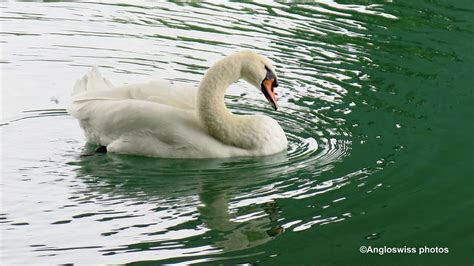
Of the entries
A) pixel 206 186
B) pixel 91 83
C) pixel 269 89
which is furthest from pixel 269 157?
pixel 91 83

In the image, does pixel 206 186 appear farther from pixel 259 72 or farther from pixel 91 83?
pixel 91 83

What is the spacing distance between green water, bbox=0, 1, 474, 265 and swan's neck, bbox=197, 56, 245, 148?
303mm

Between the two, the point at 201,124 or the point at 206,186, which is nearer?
the point at 206,186

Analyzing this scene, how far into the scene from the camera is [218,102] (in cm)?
1041

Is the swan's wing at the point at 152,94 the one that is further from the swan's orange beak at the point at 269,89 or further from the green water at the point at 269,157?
the swan's orange beak at the point at 269,89

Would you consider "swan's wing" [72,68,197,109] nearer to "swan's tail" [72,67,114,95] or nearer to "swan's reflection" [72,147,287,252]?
"swan's tail" [72,67,114,95]

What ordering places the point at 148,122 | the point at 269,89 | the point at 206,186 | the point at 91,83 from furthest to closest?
the point at 91,83, the point at 269,89, the point at 148,122, the point at 206,186

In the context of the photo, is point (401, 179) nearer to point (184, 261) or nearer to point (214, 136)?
point (214, 136)

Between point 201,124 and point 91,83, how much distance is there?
1.73 m

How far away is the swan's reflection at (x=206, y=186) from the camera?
8.27 metres

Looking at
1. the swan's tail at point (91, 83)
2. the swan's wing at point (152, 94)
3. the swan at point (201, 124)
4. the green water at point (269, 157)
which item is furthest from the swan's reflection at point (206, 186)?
the swan's tail at point (91, 83)

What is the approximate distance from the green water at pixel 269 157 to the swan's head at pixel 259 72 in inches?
26.3

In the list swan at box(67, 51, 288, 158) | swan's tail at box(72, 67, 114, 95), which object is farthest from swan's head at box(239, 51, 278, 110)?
swan's tail at box(72, 67, 114, 95)

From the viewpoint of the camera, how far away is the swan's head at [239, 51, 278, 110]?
10469 millimetres
